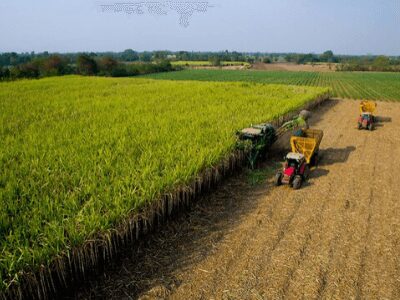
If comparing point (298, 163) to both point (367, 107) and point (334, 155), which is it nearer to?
point (334, 155)

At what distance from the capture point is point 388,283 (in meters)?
4.95

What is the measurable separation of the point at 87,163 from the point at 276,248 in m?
4.51

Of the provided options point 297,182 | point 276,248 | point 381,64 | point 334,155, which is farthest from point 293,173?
point 381,64

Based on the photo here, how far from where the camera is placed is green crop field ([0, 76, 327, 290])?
4.58 m

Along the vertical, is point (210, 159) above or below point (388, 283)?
above

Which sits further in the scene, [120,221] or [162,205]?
[162,205]

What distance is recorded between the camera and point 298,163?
8.57 meters

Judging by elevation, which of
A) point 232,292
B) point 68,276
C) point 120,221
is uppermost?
point 120,221

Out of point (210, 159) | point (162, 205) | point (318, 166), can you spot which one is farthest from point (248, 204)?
point (318, 166)

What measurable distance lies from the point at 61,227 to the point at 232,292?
106 inches

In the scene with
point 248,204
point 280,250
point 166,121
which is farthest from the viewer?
point 166,121

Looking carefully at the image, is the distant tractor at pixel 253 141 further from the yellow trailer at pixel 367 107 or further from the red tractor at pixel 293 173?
the yellow trailer at pixel 367 107

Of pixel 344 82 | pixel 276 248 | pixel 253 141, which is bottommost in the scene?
pixel 276 248

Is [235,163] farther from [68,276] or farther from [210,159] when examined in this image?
[68,276]
